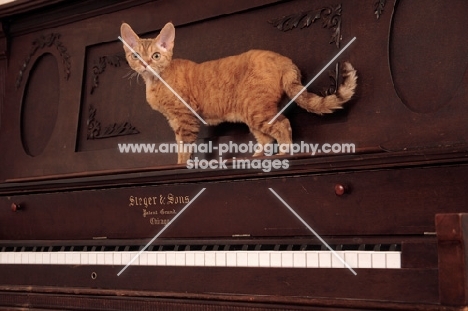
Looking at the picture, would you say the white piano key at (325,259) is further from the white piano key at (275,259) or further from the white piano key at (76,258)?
the white piano key at (76,258)

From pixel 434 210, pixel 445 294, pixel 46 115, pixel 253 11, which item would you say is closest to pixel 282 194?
pixel 434 210

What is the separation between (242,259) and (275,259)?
0.41 feet

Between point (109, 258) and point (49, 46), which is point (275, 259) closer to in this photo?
point (109, 258)

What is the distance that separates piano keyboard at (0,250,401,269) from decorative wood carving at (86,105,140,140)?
657 millimetres

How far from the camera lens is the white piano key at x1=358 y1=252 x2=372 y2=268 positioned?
214 cm

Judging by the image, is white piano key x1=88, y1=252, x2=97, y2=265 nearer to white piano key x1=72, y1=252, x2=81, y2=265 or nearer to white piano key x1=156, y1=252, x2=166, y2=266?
white piano key x1=72, y1=252, x2=81, y2=265

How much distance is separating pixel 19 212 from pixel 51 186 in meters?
0.26

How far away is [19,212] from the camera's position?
10.8 ft

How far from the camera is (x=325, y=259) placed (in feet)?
7.32

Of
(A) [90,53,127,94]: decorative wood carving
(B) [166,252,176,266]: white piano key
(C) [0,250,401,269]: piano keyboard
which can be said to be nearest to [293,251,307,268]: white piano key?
(C) [0,250,401,269]: piano keyboard

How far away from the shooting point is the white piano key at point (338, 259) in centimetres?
220

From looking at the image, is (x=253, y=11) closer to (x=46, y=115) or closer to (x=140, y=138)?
(x=140, y=138)

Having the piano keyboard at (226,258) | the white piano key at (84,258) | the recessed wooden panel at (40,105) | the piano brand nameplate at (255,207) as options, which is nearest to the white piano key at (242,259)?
the piano keyboard at (226,258)

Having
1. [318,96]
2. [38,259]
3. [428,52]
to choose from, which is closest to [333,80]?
[318,96]
